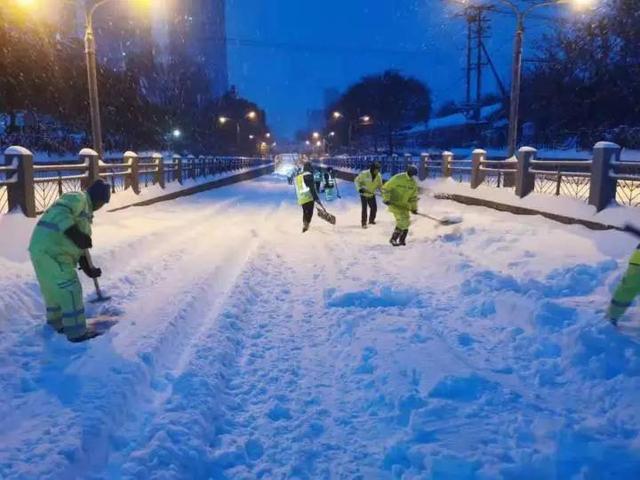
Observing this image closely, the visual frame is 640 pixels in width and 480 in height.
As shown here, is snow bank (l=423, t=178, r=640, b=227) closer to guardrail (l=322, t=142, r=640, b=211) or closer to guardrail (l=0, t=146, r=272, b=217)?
guardrail (l=322, t=142, r=640, b=211)

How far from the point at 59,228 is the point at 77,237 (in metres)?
0.16

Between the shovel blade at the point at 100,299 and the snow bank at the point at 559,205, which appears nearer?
the shovel blade at the point at 100,299

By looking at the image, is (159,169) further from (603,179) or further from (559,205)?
(603,179)

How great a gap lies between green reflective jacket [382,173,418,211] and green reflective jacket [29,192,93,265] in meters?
6.39

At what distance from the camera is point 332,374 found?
436 cm

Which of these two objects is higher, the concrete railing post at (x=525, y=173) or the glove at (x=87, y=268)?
the concrete railing post at (x=525, y=173)

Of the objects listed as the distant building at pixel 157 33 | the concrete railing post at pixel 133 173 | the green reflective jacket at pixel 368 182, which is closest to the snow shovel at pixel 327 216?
the green reflective jacket at pixel 368 182

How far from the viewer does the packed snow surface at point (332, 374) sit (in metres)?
3.14

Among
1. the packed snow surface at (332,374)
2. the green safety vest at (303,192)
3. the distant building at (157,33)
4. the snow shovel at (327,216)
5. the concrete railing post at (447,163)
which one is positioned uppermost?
the distant building at (157,33)

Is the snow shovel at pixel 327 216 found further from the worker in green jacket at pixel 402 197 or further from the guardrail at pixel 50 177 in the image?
the guardrail at pixel 50 177

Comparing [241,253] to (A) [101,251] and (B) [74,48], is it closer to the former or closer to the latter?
(A) [101,251]

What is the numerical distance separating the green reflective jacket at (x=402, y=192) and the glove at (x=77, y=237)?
252 inches

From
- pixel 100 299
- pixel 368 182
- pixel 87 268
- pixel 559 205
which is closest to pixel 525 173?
pixel 559 205

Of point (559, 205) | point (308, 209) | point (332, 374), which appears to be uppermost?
point (559, 205)
